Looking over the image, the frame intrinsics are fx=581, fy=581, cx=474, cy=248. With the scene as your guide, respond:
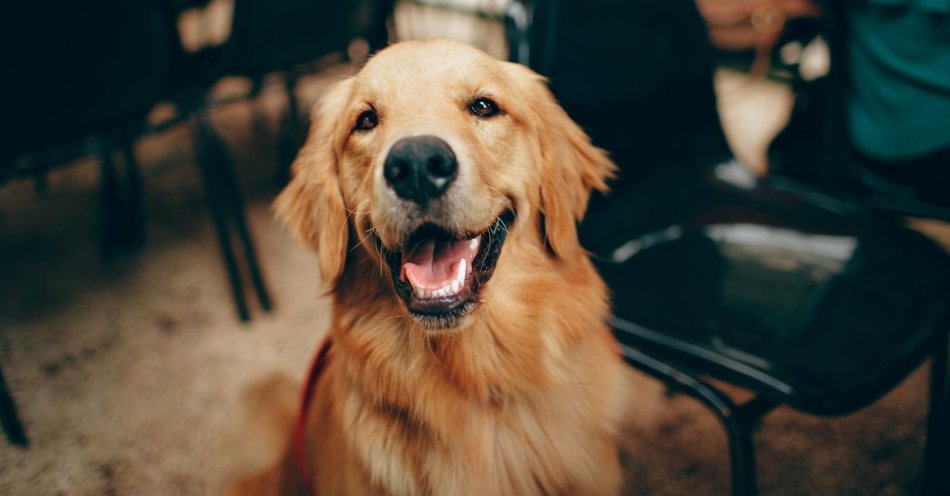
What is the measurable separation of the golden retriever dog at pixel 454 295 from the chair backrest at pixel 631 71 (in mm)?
301

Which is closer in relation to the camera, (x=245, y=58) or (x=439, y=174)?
(x=439, y=174)

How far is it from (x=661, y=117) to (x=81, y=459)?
7.56ft

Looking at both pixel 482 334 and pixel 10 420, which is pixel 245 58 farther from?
pixel 482 334

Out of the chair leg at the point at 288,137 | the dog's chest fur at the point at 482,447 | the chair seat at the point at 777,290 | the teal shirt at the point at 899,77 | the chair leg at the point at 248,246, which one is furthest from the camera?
the chair leg at the point at 288,137

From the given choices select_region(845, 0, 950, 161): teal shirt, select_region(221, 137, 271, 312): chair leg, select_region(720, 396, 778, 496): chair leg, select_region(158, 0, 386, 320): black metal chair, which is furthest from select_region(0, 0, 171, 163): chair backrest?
select_region(845, 0, 950, 161): teal shirt

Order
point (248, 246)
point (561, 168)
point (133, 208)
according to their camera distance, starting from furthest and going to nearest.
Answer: point (133, 208) → point (248, 246) → point (561, 168)

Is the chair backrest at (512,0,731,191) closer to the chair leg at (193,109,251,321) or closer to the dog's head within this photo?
the dog's head

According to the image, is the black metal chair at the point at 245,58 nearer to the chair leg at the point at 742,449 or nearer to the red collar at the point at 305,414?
the red collar at the point at 305,414

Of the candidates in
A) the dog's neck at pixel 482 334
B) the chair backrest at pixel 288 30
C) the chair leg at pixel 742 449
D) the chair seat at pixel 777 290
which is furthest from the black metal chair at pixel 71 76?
the chair leg at pixel 742 449

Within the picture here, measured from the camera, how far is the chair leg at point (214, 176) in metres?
2.46

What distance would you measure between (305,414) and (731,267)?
4.22ft

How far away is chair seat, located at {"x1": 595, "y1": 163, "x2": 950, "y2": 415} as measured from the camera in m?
1.33

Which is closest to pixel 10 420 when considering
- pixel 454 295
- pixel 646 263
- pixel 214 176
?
pixel 214 176

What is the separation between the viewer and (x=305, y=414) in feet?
5.14
